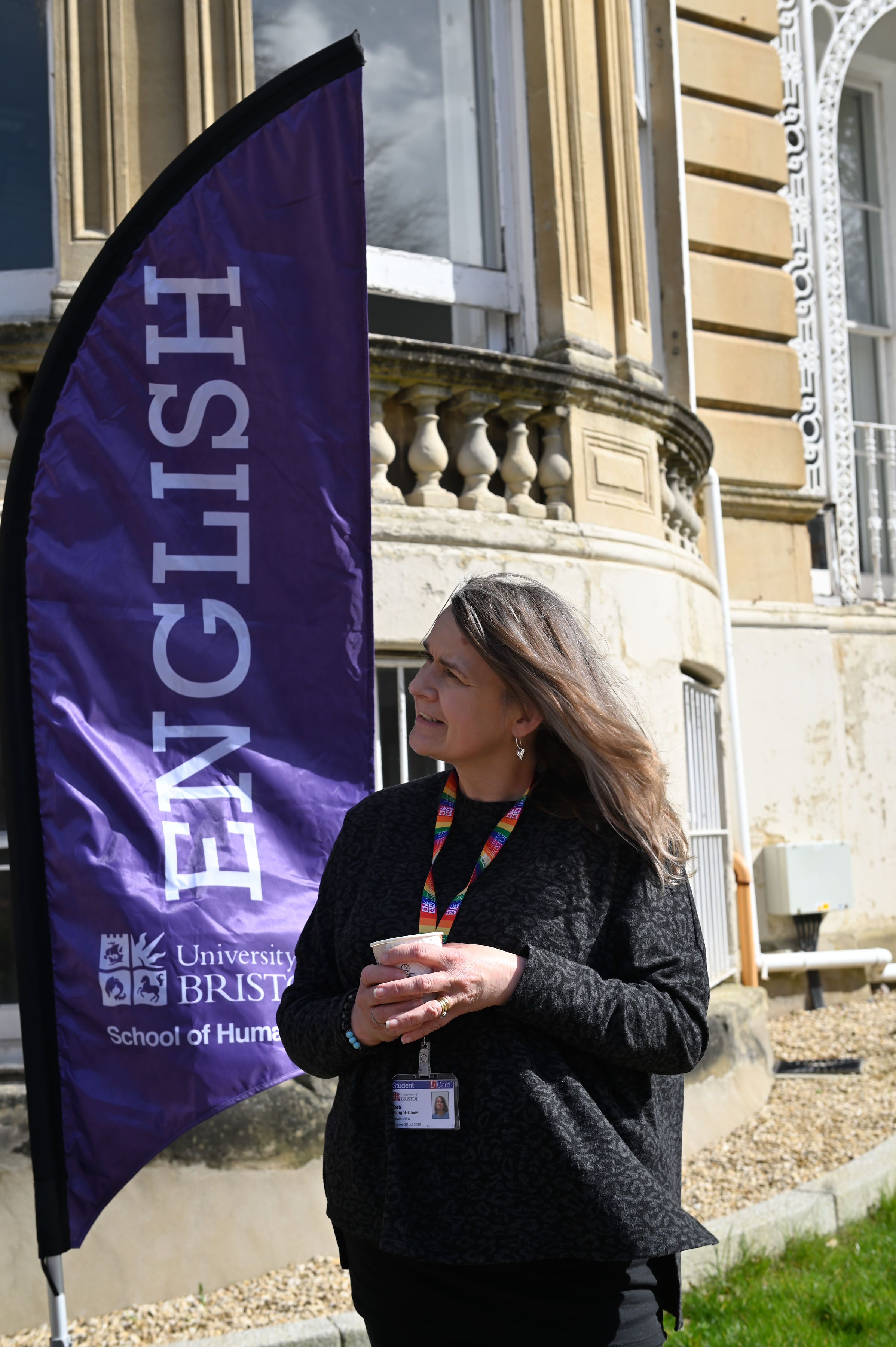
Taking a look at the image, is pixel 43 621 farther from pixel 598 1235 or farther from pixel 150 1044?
pixel 598 1235

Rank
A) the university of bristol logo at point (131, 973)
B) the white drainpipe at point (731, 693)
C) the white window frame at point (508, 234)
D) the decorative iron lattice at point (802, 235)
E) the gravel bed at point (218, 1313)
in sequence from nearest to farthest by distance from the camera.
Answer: the university of bristol logo at point (131, 973) < the gravel bed at point (218, 1313) < the white window frame at point (508, 234) < the white drainpipe at point (731, 693) < the decorative iron lattice at point (802, 235)

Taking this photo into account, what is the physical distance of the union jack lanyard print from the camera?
80.7 inches

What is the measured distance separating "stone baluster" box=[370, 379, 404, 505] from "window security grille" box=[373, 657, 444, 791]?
64 centimetres

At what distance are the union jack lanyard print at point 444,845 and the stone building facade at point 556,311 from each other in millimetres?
353

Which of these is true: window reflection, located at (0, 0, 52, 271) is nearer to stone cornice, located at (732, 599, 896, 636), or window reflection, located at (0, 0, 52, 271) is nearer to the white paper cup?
the white paper cup

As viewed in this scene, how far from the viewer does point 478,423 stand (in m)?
5.37

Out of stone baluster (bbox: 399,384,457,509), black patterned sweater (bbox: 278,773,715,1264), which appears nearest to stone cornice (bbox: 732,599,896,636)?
stone baluster (bbox: 399,384,457,509)

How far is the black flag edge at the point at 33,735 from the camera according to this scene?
2791mm

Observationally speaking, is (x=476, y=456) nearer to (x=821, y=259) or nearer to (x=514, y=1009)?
(x=514, y=1009)

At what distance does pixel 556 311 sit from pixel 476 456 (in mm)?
967

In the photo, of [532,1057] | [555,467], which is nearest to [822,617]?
[555,467]

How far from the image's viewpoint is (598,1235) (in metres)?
1.88

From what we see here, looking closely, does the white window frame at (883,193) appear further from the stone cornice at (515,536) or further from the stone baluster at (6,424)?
the stone baluster at (6,424)

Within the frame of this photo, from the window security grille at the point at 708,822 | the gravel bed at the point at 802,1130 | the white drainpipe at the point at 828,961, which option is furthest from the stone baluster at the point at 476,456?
the white drainpipe at the point at 828,961
